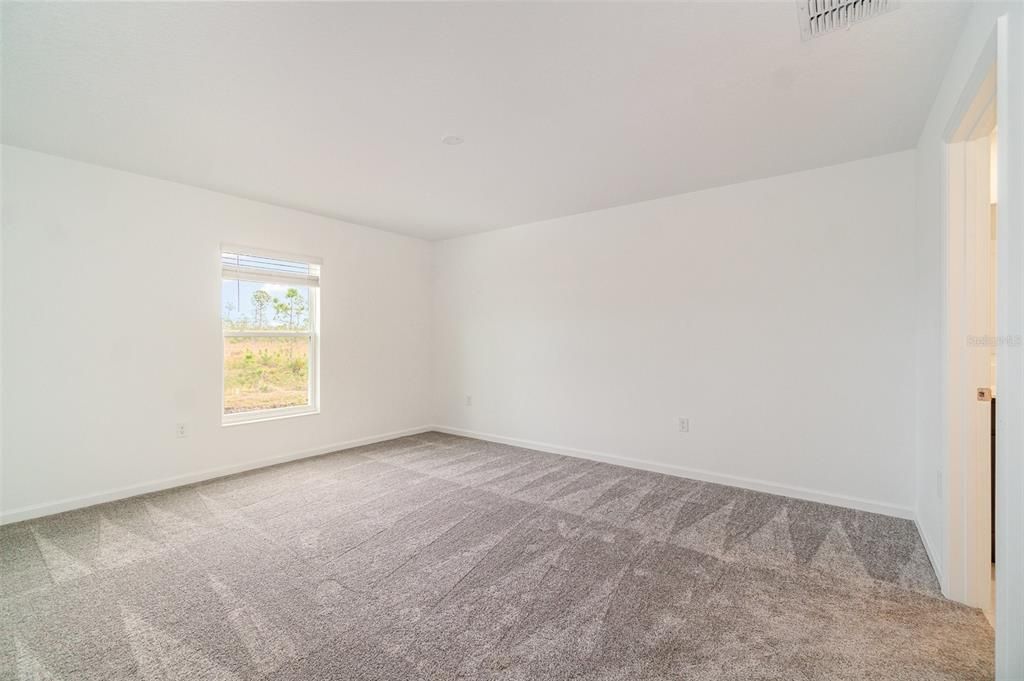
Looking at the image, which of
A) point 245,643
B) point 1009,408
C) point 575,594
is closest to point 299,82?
point 245,643

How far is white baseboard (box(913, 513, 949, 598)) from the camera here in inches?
81.1

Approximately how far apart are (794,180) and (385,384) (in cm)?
447

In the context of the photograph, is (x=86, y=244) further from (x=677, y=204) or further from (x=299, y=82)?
(x=677, y=204)

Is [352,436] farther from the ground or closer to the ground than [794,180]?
closer to the ground

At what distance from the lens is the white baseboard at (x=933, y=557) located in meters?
2.06

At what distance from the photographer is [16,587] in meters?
2.13

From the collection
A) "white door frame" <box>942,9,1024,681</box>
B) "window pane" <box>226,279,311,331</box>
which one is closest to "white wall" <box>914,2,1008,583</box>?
"white door frame" <box>942,9,1024,681</box>

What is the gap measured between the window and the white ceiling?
0.96 metres

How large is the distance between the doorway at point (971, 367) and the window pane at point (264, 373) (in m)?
4.89

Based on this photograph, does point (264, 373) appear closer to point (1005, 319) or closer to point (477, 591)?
point (477, 591)

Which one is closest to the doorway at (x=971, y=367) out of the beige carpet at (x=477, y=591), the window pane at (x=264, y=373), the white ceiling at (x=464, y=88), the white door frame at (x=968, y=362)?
the white door frame at (x=968, y=362)

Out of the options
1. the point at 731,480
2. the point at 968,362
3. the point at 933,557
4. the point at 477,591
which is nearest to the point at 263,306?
the point at 477,591

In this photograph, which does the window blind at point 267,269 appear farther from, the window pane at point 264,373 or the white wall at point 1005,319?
the white wall at point 1005,319

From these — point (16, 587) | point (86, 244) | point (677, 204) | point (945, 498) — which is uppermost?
point (677, 204)
